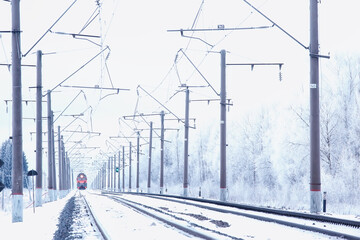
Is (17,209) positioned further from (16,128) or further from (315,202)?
(315,202)

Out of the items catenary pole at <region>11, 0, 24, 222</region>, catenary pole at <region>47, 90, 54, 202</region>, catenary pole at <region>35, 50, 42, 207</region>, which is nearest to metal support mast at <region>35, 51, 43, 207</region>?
catenary pole at <region>35, 50, 42, 207</region>

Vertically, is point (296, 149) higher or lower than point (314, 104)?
lower

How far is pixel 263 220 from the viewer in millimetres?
14836

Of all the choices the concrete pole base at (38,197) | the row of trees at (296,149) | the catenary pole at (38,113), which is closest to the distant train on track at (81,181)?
the row of trees at (296,149)

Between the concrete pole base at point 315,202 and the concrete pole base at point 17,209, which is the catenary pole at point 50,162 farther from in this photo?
the concrete pole base at point 315,202

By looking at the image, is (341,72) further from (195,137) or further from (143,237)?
(195,137)

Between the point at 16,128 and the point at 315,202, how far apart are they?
11.5 metres

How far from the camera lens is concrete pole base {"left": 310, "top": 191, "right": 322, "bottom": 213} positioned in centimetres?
1852

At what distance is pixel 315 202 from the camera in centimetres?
1883

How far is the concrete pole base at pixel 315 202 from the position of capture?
18.5 m

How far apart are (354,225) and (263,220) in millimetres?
3059

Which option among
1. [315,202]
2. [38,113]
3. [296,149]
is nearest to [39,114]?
[38,113]

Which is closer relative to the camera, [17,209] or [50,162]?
[17,209]

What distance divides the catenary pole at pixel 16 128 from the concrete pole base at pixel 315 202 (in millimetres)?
10709
